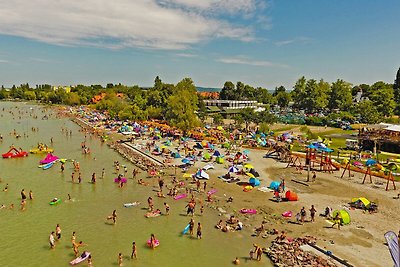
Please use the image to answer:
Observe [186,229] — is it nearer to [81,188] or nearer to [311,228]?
[311,228]

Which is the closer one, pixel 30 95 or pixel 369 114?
pixel 369 114

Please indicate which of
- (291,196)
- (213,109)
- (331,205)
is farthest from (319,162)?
(213,109)

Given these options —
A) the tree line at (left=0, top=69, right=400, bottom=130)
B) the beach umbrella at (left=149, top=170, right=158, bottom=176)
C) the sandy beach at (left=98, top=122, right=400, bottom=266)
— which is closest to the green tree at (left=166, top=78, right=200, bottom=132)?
the tree line at (left=0, top=69, right=400, bottom=130)

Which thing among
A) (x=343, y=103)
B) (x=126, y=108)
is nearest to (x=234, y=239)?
(x=126, y=108)

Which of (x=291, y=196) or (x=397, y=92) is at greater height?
(x=397, y=92)

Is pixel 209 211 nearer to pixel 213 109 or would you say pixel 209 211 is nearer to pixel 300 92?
pixel 213 109

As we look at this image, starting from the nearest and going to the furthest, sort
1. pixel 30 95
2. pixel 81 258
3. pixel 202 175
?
pixel 81 258, pixel 202 175, pixel 30 95

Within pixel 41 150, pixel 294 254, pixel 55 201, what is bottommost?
pixel 55 201

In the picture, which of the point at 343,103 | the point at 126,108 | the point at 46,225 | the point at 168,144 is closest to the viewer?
the point at 46,225

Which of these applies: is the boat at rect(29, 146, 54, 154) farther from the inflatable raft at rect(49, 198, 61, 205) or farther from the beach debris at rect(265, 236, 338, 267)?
the beach debris at rect(265, 236, 338, 267)
